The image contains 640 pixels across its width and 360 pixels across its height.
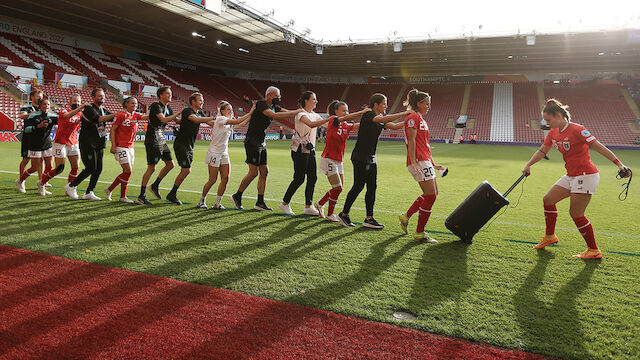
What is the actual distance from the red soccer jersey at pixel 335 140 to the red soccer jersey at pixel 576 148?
2812 mm

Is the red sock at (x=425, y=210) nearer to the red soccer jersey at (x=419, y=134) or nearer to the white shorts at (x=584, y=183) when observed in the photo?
the red soccer jersey at (x=419, y=134)

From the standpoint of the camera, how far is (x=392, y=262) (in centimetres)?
415

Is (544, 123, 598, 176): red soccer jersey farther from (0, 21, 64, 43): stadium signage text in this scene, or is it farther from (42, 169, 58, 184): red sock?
(0, 21, 64, 43): stadium signage text

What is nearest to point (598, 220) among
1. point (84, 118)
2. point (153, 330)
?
point (153, 330)

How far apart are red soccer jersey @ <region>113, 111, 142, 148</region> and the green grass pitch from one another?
44.1 inches

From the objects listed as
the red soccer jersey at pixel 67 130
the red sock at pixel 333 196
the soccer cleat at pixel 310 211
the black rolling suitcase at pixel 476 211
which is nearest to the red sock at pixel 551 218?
the black rolling suitcase at pixel 476 211

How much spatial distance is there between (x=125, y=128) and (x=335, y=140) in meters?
3.74

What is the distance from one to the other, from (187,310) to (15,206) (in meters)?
5.15

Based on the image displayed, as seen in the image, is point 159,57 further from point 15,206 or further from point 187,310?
point 187,310

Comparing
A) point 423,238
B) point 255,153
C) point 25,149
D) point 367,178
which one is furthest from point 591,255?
point 25,149

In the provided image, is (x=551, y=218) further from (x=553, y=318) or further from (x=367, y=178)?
(x=367, y=178)

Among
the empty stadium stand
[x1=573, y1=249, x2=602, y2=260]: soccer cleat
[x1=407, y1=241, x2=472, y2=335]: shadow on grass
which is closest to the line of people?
[x1=573, y1=249, x2=602, y2=260]: soccer cleat

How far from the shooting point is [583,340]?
2.63m

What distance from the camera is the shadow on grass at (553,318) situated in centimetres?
255
